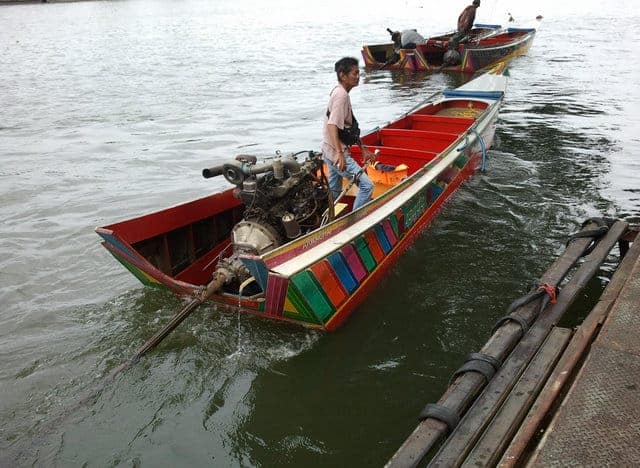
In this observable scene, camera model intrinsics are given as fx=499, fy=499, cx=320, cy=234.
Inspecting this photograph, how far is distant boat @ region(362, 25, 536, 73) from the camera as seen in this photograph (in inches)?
675

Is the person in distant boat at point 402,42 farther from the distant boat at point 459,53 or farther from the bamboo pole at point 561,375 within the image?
the bamboo pole at point 561,375

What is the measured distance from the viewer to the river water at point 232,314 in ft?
12.1

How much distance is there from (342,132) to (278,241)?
1344 millimetres

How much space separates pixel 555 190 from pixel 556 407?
19.7 ft

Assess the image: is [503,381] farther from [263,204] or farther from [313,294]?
[263,204]

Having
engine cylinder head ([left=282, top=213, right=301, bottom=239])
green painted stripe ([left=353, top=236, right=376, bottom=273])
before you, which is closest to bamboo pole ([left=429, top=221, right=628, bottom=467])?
green painted stripe ([left=353, top=236, right=376, bottom=273])

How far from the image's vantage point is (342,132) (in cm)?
507

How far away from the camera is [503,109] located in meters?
13.0

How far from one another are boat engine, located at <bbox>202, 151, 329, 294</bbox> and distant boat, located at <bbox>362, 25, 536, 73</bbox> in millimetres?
14171

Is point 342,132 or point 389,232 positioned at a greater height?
point 342,132

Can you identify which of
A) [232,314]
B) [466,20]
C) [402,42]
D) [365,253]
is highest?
[466,20]

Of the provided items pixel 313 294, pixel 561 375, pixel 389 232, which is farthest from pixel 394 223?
pixel 561 375

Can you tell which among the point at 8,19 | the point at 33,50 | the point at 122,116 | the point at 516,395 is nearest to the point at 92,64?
the point at 33,50

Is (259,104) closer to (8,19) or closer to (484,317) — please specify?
(484,317)
